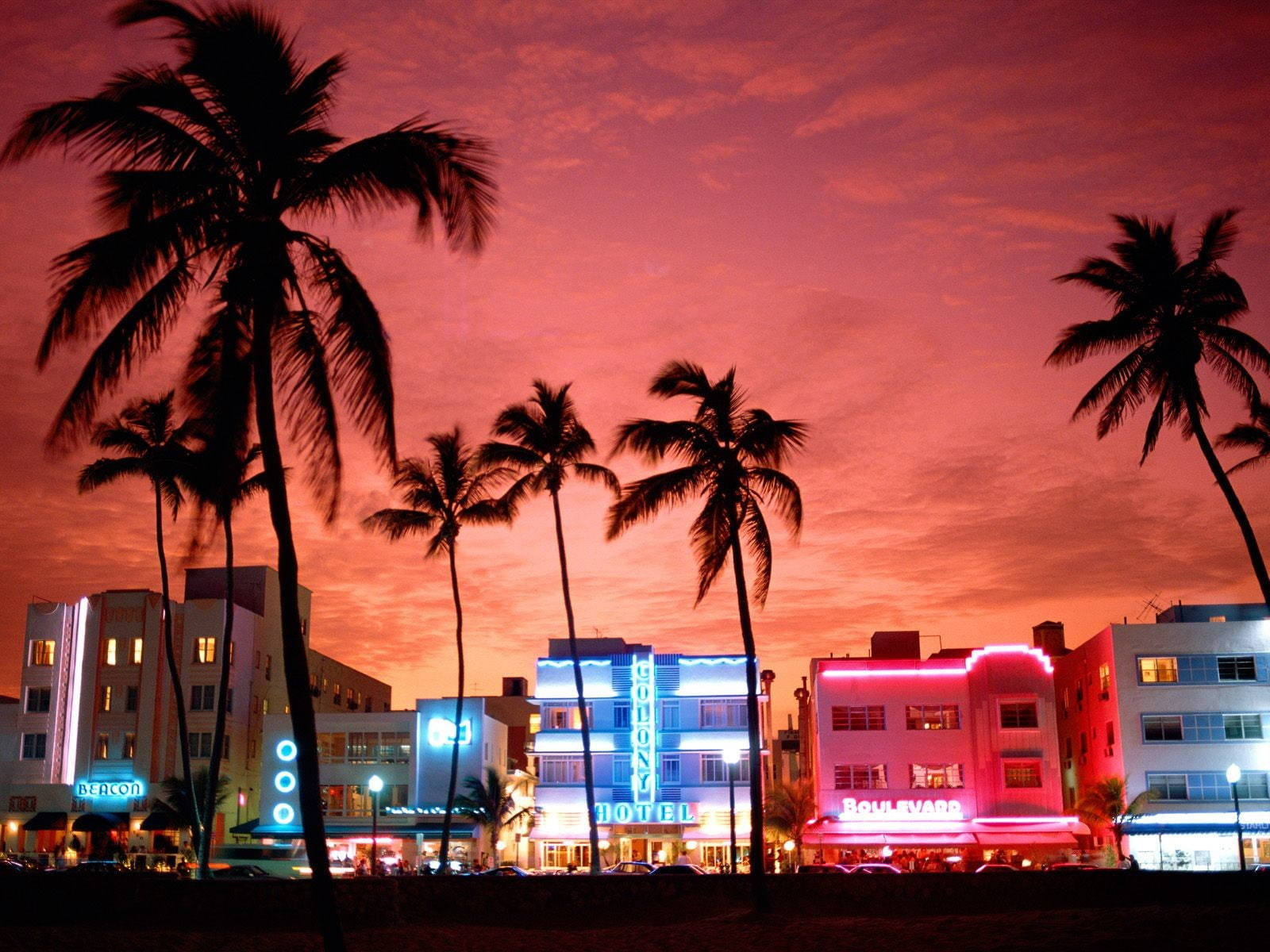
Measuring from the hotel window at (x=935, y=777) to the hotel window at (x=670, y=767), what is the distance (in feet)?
42.7

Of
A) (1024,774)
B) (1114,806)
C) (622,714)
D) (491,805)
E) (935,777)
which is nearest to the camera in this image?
(1114,806)

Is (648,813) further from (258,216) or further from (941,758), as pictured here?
(258,216)

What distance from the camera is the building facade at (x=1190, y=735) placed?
63.6 meters

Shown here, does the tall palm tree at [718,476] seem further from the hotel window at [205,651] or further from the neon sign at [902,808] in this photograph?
the hotel window at [205,651]

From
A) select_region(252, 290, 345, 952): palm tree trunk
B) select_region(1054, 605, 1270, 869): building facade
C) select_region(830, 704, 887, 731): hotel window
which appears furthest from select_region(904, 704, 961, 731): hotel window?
select_region(252, 290, 345, 952): palm tree trunk

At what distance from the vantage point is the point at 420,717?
79250 millimetres

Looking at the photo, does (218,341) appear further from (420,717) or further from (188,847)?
(188,847)

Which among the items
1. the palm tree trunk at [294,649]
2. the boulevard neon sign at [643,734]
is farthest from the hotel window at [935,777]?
the palm tree trunk at [294,649]

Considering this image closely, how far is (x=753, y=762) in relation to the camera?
34000mm

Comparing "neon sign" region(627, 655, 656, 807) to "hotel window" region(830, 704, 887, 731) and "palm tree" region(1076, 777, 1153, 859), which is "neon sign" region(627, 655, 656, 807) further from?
"palm tree" region(1076, 777, 1153, 859)

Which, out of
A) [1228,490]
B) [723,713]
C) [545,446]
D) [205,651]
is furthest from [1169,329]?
[205,651]

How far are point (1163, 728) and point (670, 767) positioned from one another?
2639 centimetres

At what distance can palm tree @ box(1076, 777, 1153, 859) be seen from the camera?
210 feet

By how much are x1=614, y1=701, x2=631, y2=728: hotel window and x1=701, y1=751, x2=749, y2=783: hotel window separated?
190 inches
